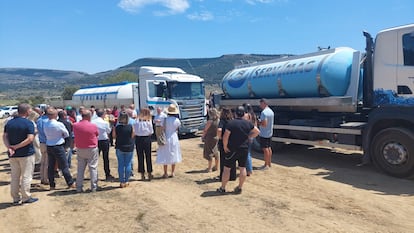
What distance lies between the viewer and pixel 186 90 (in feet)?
57.1

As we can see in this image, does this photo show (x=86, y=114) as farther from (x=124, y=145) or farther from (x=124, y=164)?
A: (x=124, y=164)

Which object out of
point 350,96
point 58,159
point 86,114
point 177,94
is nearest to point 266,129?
point 350,96

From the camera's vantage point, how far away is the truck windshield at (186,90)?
16.9m

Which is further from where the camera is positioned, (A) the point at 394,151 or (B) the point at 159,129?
(B) the point at 159,129

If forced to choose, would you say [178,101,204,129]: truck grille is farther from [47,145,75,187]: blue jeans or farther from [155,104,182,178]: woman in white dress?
[47,145,75,187]: blue jeans

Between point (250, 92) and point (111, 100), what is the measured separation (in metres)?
12.1

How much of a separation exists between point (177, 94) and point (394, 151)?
10.8m

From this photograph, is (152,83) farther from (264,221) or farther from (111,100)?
(264,221)

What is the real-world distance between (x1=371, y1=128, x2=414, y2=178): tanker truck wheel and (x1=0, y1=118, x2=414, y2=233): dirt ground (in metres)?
0.26

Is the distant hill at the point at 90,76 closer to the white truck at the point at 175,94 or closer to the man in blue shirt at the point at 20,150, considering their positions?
the white truck at the point at 175,94

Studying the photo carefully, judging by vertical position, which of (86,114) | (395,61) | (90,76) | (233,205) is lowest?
(233,205)

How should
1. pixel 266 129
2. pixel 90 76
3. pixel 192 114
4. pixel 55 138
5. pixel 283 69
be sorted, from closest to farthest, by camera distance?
pixel 55 138 < pixel 266 129 < pixel 283 69 < pixel 192 114 < pixel 90 76

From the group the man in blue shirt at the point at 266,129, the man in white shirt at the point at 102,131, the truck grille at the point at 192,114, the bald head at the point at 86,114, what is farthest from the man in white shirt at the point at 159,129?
the truck grille at the point at 192,114

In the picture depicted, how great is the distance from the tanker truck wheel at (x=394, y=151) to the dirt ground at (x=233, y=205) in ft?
0.85
